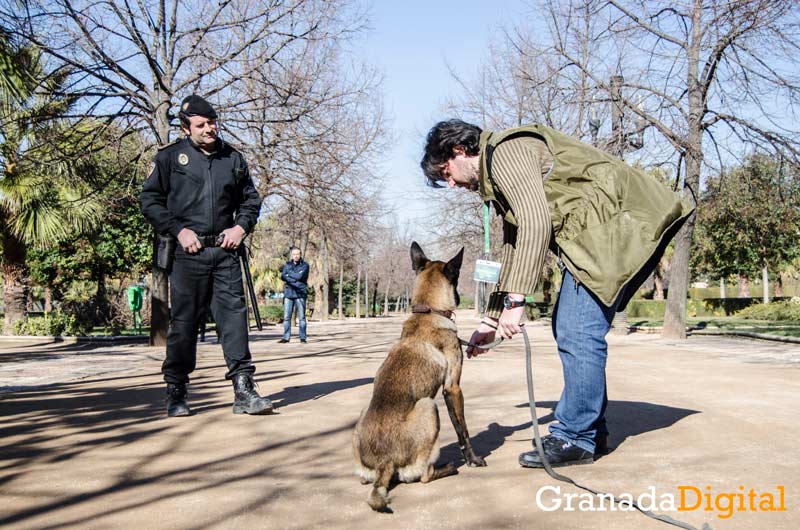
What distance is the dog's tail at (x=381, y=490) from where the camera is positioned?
292cm

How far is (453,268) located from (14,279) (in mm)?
19029

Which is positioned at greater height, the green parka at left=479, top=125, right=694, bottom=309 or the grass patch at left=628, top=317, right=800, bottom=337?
the green parka at left=479, top=125, right=694, bottom=309

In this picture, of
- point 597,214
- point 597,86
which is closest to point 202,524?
point 597,214

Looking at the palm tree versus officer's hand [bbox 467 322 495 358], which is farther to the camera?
the palm tree

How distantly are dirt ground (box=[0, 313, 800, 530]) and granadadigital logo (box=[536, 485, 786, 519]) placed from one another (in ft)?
0.05

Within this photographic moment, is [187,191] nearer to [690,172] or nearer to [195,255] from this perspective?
[195,255]

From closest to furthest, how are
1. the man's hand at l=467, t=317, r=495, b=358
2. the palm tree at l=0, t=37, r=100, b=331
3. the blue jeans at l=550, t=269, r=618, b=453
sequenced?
the blue jeans at l=550, t=269, r=618, b=453 < the man's hand at l=467, t=317, r=495, b=358 < the palm tree at l=0, t=37, r=100, b=331

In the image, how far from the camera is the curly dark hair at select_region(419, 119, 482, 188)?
3.62 m

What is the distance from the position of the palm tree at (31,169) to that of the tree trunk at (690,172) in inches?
551

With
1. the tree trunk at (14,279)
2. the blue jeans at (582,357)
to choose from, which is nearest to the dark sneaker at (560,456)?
the blue jeans at (582,357)

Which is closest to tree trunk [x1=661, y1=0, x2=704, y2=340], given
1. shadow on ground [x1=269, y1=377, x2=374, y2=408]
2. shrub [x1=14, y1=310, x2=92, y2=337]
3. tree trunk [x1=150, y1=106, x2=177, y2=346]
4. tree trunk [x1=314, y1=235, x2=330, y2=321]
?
shadow on ground [x1=269, y1=377, x2=374, y2=408]

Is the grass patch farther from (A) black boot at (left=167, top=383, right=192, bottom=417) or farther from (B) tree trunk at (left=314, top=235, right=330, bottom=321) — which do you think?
(B) tree trunk at (left=314, top=235, right=330, bottom=321)

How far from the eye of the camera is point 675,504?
297cm

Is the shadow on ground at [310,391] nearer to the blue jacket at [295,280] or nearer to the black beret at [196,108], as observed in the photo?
the black beret at [196,108]
